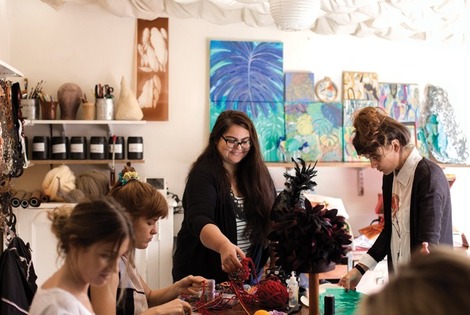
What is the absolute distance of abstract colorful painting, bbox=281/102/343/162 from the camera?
→ 16.1 ft

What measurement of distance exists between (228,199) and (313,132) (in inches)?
90.9

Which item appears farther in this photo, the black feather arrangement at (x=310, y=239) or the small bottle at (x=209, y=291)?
the small bottle at (x=209, y=291)

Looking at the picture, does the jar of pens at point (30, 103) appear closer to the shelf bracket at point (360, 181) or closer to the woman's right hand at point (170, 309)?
the shelf bracket at point (360, 181)

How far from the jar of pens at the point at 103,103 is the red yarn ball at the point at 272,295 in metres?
2.55

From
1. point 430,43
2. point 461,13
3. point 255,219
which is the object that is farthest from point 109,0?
point 430,43

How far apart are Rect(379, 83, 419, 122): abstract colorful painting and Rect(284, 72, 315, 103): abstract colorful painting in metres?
0.62

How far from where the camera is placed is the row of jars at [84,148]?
4.49 metres

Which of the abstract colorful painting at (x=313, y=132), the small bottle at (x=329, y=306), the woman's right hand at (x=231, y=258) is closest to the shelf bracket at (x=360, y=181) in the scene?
the abstract colorful painting at (x=313, y=132)

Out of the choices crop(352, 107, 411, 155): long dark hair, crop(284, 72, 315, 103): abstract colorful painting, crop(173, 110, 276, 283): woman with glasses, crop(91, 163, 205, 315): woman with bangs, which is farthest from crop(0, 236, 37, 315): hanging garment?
crop(284, 72, 315, 103): abstract colorful painting

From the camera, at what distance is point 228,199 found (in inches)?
110

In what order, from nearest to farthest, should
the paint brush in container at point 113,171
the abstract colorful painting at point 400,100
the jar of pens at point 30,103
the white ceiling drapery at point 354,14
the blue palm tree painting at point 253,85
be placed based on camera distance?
the white ceiling drapery at point 354,14 < the jar of pens at point 30,103 < the paint brush in container at point 113,171 < the blue palm tree painting at point 253,85 < the abstract colorful painting at point 400,100

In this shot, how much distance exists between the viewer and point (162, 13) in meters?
4.35

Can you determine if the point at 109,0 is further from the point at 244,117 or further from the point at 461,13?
the point at 461,13

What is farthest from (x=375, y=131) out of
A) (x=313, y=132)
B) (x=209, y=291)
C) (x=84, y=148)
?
(x=84, y=148)
